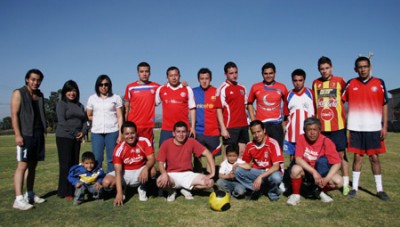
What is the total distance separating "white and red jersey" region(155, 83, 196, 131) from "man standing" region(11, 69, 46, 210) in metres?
2.00

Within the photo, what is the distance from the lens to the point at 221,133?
5.55 metres

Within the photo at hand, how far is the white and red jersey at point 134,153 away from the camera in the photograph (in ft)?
15.9

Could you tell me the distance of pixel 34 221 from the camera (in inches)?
153

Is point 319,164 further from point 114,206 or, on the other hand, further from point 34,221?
point 34,221

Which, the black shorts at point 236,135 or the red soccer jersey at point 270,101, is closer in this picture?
the red soccer jersey at point 270,101

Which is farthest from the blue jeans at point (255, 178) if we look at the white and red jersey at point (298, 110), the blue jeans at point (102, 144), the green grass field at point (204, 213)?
the blue jeans at point (102, 144)

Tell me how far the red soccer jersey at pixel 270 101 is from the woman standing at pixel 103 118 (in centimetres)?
258

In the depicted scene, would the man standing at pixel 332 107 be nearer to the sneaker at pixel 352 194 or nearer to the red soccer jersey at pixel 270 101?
the sneaker at pixel 352 194

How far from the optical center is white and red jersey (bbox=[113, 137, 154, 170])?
4.83m

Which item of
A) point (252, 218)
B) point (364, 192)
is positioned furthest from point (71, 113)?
point (364, 192)

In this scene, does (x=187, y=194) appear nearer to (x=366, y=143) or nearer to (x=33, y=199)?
(x=33, y=199)

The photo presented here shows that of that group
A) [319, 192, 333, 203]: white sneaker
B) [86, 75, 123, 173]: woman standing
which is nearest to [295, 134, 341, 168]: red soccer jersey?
[319, 192, 333, 203]: white sneaker

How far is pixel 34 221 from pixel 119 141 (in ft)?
5.89

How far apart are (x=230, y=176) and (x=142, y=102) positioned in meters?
2.11
